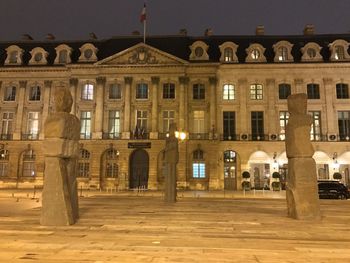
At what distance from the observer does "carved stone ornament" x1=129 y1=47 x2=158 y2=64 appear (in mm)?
37375

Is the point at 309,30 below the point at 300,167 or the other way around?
the other way around

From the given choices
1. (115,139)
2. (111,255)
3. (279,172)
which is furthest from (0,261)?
(279,172)

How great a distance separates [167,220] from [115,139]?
26.9 meters

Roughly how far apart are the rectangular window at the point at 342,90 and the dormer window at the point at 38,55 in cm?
3493

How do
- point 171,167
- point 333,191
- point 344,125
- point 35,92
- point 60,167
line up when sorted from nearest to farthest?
point 60,167
point 171,167
point 333,191
point 344,125
point 35,92

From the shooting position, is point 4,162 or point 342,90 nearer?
point 342,90

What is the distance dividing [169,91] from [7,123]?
20040 mm

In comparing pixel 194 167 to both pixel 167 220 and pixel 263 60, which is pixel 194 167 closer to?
pixel 263 60

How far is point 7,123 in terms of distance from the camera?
3903 cm

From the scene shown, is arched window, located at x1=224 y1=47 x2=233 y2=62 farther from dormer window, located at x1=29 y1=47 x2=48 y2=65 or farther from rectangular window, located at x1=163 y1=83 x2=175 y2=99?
dormer window, located at x1=29 y1=47 x2=48 y2=65

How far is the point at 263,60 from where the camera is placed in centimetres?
3772

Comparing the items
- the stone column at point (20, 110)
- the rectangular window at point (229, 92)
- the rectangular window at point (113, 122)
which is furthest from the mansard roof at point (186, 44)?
the rectangular window at point (113, 122)

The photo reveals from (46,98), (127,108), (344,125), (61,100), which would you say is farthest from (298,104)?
(46,98)

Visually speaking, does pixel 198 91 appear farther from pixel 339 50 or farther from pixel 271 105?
pixel 339 50
